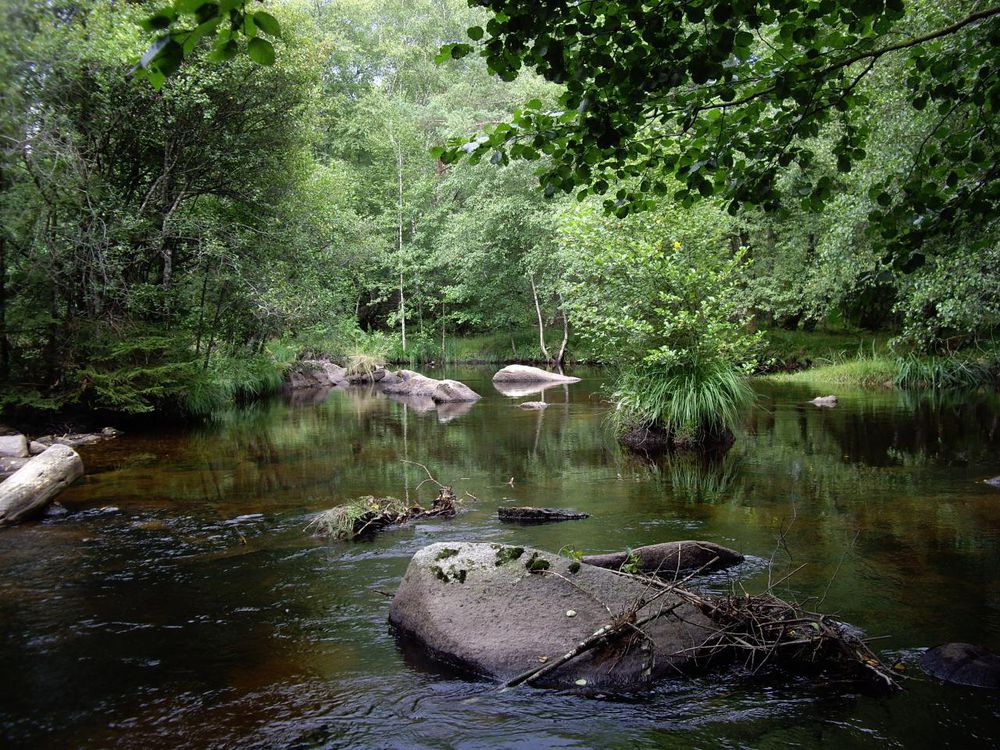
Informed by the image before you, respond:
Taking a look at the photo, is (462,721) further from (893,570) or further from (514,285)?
(514,285)

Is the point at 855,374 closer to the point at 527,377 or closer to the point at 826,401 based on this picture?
the point at 826,401

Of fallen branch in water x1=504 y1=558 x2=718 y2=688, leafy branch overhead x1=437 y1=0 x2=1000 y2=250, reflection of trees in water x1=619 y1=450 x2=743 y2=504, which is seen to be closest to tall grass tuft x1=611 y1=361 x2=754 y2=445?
reflection of trees in water x1=619 y1=450 x2=743 y2=504

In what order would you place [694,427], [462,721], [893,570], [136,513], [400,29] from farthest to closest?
[400,29]
[694,427]
[136,513]
[893,570]
[462,721]

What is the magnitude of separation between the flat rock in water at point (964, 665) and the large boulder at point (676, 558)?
1.77 metres

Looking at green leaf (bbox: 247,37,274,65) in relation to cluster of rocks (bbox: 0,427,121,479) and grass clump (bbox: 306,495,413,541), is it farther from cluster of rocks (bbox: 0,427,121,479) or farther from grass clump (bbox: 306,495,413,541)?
cluster of rocks (bbox: 0,427,121,479)

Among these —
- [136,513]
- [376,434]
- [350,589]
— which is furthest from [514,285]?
[350,589]

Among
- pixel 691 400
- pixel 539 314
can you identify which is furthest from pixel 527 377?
pixel 691 400

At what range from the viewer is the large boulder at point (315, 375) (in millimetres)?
28359

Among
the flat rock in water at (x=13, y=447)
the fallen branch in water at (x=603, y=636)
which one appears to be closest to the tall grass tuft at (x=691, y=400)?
the fallen branch in water at (x=603, y=636)

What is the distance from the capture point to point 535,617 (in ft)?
15.4

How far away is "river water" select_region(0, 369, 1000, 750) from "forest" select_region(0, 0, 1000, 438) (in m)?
2.42

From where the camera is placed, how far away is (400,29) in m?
47.3

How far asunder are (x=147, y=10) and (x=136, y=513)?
1233cm

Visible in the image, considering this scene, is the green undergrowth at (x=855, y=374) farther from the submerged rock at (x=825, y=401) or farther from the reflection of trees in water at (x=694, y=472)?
the reflection of trees in water at (x=694, y=472)
